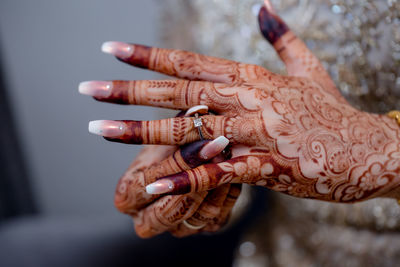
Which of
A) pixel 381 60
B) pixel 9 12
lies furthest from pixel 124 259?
pixel 9 12

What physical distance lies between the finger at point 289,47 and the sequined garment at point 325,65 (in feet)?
0.42

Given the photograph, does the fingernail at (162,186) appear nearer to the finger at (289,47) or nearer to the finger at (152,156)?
the finger at (152,156)

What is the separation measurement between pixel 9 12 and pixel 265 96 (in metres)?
1.51

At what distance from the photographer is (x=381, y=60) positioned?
0.59 m

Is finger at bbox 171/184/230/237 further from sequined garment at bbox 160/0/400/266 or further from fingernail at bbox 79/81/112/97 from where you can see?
sequined garment at bbox 160/0/400/266

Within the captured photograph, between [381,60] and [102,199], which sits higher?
[381,60]

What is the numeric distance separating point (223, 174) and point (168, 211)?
0.11m

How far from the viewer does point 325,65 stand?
66 centimetres

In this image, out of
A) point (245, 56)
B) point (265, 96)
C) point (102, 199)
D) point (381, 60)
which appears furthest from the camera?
point (102, 199)

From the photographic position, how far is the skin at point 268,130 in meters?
0.43

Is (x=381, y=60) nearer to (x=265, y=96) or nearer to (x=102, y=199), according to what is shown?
(x=265, y=96)

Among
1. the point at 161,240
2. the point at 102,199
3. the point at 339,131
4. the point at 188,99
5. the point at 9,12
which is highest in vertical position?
the point at 9,12

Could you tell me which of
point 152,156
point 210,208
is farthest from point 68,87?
point 210,208

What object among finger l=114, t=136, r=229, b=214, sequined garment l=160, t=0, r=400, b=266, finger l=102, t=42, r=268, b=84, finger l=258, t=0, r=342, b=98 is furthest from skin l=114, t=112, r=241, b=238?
sequined garment l=160, t=0, r=400, b=266
